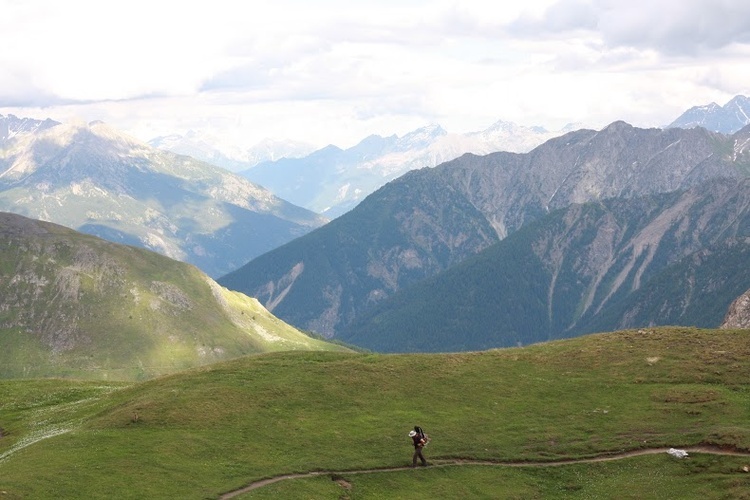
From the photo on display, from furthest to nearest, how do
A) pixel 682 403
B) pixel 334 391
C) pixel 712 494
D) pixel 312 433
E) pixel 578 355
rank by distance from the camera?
pixel 578 355 → pixel 334 391 → pixel 682 403 → pixel 312 433 → pixel 712 494

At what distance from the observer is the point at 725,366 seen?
96.0 metres

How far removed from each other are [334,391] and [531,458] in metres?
25.8

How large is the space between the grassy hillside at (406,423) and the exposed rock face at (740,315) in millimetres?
47438

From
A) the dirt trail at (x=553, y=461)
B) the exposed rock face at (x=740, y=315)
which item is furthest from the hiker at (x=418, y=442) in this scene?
the exposed rock face at (x=740, y=315)

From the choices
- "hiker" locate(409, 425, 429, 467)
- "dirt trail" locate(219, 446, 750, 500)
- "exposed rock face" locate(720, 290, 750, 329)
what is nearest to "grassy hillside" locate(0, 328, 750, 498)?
"dirt trail" locate(219, 446, 750, 500)

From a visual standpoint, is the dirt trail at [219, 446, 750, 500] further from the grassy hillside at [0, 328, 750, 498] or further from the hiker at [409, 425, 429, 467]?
the hiker at [409, 425, 429, 467]

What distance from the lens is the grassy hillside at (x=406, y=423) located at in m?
68.2

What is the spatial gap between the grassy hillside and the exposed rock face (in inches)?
1868

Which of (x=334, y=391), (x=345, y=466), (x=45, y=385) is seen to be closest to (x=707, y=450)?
(x=345, y=466)

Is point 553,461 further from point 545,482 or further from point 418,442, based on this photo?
point 418,442

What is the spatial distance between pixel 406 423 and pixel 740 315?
317 ft

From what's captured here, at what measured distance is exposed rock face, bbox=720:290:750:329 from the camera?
154m

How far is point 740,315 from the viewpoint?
513 feet

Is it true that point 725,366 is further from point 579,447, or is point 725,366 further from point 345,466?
point 345,466
